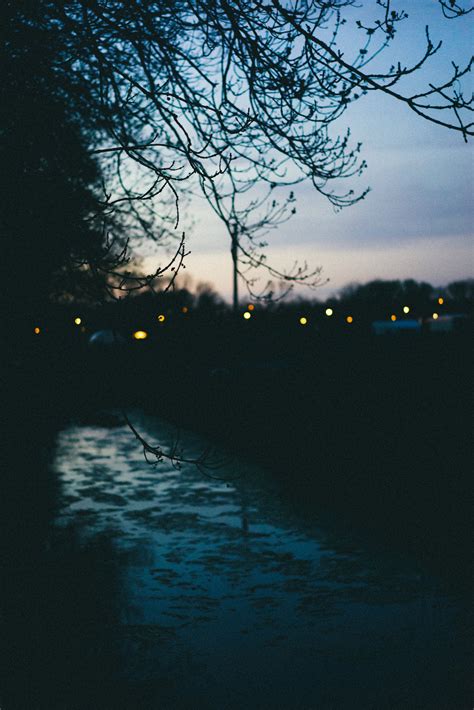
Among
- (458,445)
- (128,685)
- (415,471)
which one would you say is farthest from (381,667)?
(458,445)

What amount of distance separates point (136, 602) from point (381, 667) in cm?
239

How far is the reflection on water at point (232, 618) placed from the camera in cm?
530

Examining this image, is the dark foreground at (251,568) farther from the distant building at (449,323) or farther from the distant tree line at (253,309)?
the distant building at (449,323)

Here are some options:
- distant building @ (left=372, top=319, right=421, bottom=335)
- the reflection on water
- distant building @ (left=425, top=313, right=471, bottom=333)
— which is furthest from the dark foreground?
distant building @ (left=425, top=313, right=471, bottom=333)

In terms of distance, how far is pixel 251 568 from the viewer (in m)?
8.07

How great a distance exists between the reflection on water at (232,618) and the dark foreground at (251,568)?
0.02 meters

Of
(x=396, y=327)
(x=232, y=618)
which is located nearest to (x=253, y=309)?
(x=396, y=327)

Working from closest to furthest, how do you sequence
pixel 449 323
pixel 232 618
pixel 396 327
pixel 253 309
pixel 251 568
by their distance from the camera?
1. pixel 232 618
2. pixel 251 568
3. pixel 253 309
4. pixel 396 327
5. pixel 449 323

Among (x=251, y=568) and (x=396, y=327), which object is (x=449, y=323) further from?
(x=251, y=568)

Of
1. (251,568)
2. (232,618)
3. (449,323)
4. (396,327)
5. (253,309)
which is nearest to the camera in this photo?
(232,618)

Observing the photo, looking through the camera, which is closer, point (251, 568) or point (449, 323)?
point (251, 568)

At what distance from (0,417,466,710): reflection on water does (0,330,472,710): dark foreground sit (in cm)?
2

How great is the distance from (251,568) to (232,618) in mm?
1413

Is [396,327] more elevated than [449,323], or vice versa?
[449,323]
